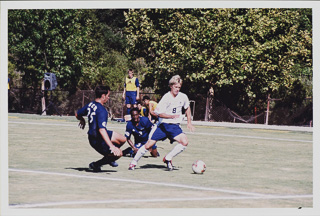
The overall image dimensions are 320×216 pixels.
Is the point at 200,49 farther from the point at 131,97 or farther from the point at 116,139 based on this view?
the point at 116,139

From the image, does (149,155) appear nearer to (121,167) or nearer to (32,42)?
(121,167)

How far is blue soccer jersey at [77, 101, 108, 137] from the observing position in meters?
11.0

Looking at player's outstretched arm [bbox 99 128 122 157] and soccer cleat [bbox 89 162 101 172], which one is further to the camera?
soccer cleat [bbox 89 162 101 172]

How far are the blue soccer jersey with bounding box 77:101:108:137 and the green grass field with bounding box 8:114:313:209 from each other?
2.87 feet

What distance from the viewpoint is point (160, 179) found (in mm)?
11289

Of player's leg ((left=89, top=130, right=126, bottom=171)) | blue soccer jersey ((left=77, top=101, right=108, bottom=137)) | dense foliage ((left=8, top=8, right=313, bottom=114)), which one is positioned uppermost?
dense foliage ((left=8, top=8, right=313, bottom=114))

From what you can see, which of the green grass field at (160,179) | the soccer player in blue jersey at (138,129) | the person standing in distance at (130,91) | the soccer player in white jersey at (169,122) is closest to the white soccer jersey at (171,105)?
the soccer player in white jersey at (169,122)

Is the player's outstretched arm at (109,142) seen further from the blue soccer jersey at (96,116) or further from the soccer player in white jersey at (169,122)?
the soccer player in white jersey at (169,122)

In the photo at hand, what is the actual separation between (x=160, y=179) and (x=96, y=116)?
5.37 ft

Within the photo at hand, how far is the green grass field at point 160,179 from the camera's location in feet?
29.8

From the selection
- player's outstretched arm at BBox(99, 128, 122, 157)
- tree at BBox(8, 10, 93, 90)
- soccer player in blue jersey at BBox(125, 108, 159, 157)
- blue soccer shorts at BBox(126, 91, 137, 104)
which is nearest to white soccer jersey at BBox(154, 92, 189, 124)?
player's outstretched arm at BBox(99, 128, 122, 157)

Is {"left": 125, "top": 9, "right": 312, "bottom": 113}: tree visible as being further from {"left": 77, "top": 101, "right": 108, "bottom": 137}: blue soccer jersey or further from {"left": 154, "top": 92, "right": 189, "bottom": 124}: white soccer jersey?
{"left": 77, "top": 101, "right": 108, "bottom": 137}: blue soccer jersey

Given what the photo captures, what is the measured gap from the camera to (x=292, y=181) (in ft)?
38.5

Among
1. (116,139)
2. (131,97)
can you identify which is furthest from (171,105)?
(131,97)
